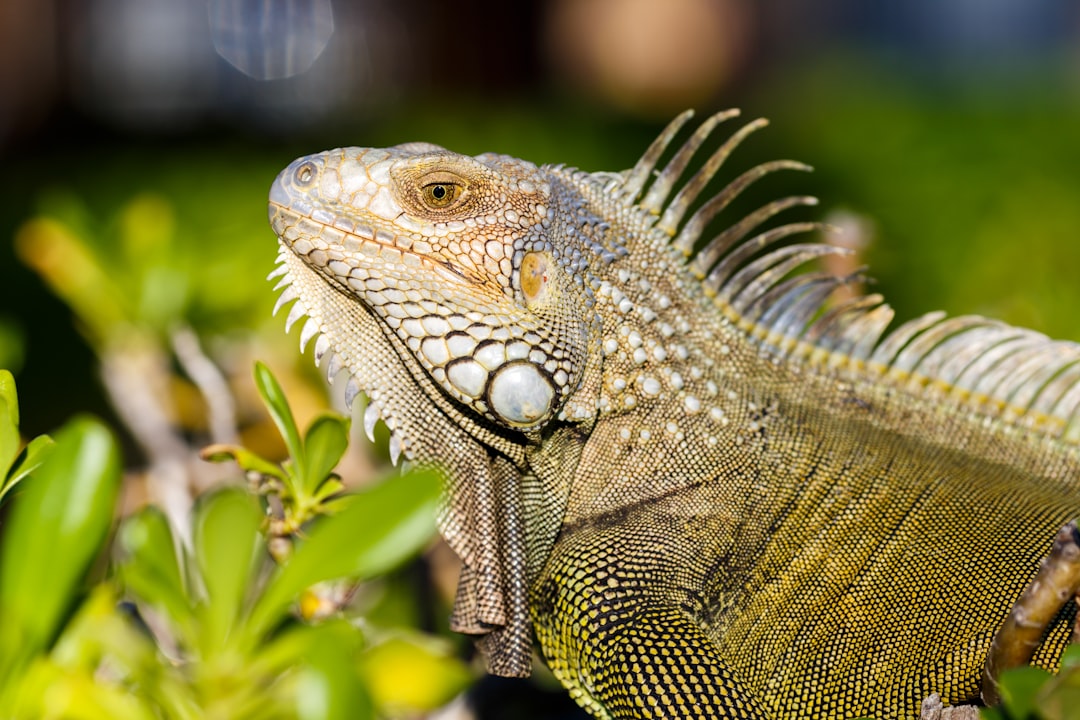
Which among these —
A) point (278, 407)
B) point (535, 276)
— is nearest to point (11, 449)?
point (278, 407)

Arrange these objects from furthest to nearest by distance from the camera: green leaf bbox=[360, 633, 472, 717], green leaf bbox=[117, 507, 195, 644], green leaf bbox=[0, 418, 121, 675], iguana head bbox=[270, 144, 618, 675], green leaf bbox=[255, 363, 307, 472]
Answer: iguana head bbox=[270, 144, 618, 675] < green leaf bbox=[255, 363, 307, 472] < green leaf bbox=[360, 633, 472, 717] < green leaf bbox=[117, 507, 195, 644] < green leaf bbox=[0, 418, 121, 675]

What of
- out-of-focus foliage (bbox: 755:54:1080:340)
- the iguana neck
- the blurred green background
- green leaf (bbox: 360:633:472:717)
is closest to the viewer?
green leaf (bbox: 360:633:472:717)

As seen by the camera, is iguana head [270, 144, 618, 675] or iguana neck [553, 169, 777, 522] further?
iguana neck [553, 169, 777, 522]

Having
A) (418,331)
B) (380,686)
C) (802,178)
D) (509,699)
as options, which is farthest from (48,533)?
(802,178)

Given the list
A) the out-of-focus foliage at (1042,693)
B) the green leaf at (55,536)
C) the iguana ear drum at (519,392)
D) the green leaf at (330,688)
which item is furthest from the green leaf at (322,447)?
the out-of-focus foliage at (1042,693)

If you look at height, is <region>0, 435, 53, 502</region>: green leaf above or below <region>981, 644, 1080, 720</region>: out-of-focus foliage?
below

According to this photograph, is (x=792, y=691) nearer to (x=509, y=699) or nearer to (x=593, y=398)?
(x=593, y=398)

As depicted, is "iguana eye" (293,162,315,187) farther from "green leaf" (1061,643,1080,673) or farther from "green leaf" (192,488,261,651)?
"green leaf" (1061,643,1080,673)

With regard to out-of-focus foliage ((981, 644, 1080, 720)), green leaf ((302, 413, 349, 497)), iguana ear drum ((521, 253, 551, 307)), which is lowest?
green leaf ((302, 413, 349, 497))

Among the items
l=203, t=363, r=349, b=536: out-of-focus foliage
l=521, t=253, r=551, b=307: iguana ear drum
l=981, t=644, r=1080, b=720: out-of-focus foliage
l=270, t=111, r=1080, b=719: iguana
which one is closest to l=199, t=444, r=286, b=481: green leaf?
l=203, t=363, r=349, b=536: out-of-focus foliage
